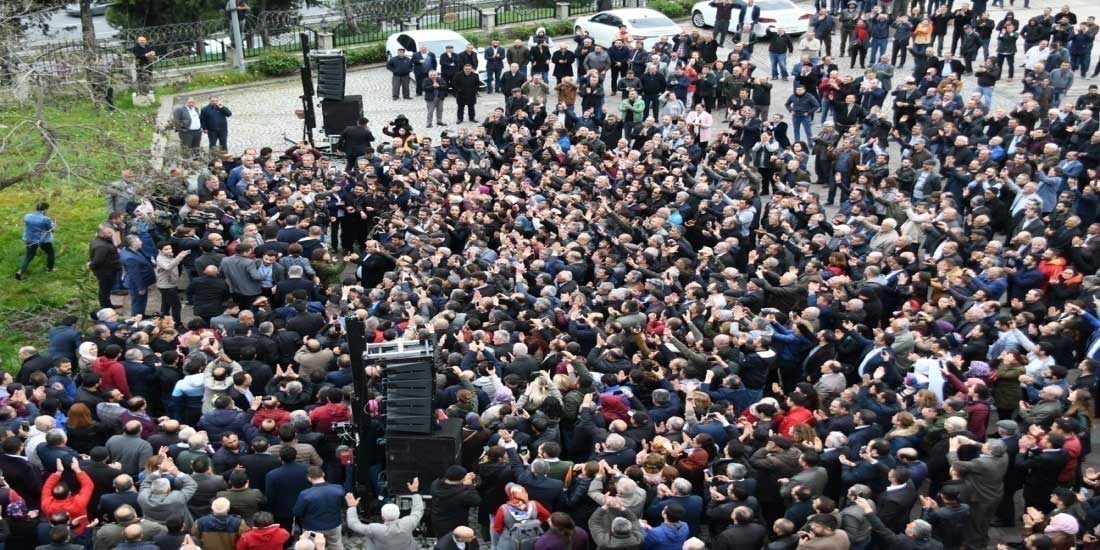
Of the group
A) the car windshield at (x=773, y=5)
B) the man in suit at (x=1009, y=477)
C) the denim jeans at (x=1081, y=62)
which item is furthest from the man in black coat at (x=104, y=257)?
the denim jeans at (x=1081, y=62)

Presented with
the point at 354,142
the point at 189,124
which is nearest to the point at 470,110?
the point at 354,142

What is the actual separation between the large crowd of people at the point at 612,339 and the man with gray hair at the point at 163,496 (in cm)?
3

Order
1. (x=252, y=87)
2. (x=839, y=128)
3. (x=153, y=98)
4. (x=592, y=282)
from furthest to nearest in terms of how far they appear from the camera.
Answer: (x=252, y=87), (x=153, y=98), (x=839, y=128), (x=592, y=282)

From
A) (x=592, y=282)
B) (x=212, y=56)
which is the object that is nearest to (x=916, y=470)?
(x=592, y=282)

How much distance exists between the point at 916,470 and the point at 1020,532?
204 cm

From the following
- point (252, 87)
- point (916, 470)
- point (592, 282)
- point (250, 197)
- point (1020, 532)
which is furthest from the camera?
point (252, 87)

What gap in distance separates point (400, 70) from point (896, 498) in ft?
64.9

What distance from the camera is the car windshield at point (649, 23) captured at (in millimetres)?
Answer: 31344

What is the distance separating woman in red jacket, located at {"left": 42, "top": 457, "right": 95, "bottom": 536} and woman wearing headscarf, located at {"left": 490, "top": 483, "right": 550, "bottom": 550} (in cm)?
371

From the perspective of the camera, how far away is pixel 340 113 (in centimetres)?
2345

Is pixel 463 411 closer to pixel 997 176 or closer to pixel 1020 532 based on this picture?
pixel 1020 532

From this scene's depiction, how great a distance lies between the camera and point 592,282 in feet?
55.8

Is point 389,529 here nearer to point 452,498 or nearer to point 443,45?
point 452,498

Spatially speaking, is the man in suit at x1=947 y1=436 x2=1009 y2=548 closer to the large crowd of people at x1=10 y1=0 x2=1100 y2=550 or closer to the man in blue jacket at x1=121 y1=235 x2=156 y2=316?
the large crowd of people at x1=10 y1=0 x2=1100 y2=550
